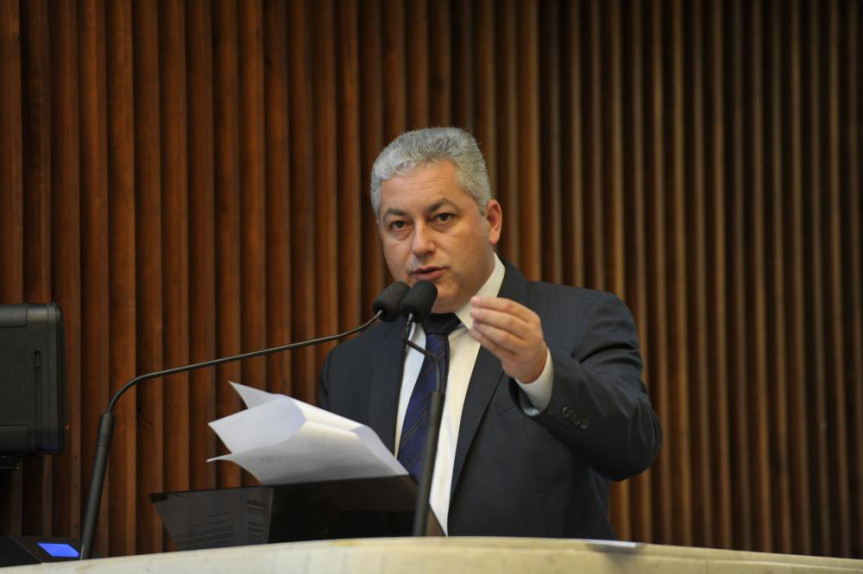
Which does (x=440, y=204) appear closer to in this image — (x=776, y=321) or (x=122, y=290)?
(x=122, y=290)

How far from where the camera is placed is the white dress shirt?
242cm

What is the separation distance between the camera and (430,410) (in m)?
1.78

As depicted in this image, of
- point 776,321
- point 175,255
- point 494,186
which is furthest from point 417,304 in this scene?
point 776,321

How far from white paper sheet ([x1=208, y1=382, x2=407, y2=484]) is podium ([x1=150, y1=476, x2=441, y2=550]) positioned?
0.02 metres

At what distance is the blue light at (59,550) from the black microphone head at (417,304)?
984 mm

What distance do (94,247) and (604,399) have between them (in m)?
1.58

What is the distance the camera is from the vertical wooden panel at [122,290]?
9.89ft

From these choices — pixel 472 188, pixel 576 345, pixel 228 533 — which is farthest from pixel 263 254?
pixel 228 533

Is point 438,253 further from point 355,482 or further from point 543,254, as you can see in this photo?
point 543,254

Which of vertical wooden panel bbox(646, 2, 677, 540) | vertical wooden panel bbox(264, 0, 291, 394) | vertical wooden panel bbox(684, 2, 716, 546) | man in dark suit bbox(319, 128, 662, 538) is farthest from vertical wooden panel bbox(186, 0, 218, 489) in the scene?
vertical wooden panel bbox(684, 2, 716, 546)

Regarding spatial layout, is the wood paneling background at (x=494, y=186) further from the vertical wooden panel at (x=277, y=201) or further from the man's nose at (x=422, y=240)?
the man's nose at (x=422, y=240)

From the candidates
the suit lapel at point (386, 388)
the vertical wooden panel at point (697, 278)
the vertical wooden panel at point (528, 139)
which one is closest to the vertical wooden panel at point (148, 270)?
the suit lapel at point (386, 388)

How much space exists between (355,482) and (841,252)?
2598 mm

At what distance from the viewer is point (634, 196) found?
3717 mm
